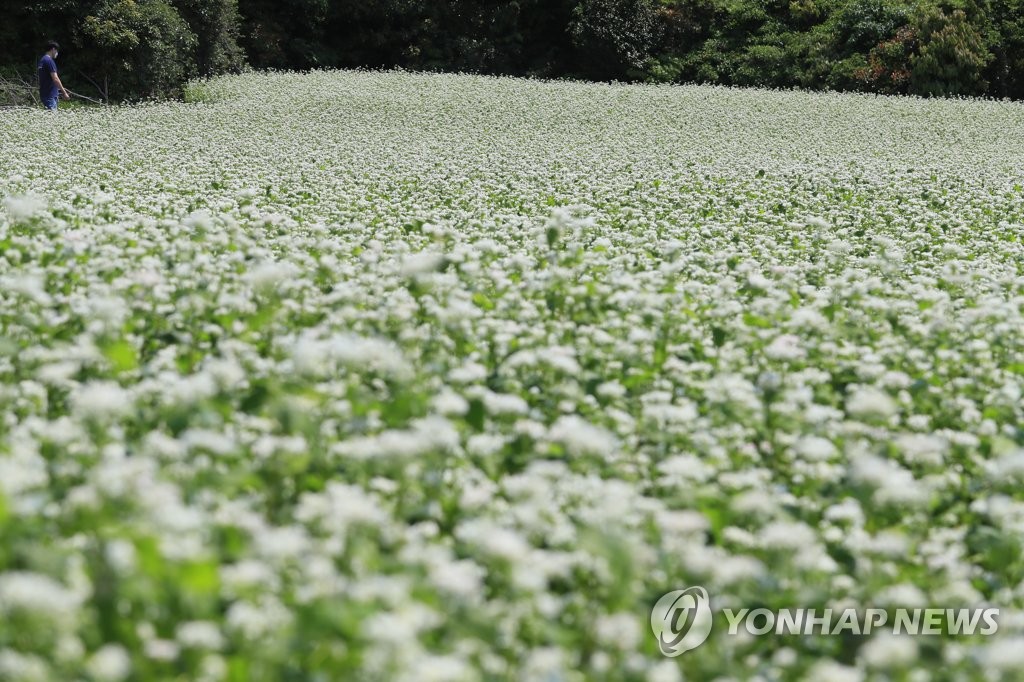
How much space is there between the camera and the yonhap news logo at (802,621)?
2754 mm

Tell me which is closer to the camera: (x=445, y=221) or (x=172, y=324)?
(x=172, y=324)

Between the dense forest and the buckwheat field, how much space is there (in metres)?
13.4

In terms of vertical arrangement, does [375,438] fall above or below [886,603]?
above

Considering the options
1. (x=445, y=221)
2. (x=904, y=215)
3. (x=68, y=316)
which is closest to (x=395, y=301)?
(x=68, y=316)

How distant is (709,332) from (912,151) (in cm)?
1120

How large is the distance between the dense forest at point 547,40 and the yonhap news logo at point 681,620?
63.0 feet

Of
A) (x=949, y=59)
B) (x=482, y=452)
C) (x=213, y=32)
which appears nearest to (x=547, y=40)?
(x=213, y=32)

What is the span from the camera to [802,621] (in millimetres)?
2896

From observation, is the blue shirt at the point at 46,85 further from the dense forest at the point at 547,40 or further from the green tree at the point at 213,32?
the green tree at the point at 213,32

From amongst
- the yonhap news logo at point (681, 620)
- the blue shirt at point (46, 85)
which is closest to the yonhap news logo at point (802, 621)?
the yonhap news logo at point (681, 620)

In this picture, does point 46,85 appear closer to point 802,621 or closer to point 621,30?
point 802,621

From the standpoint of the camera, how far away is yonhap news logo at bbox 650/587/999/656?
108 inches

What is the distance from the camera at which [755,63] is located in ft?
92.5

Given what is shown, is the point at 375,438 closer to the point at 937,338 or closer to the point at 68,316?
the point at 68,316
